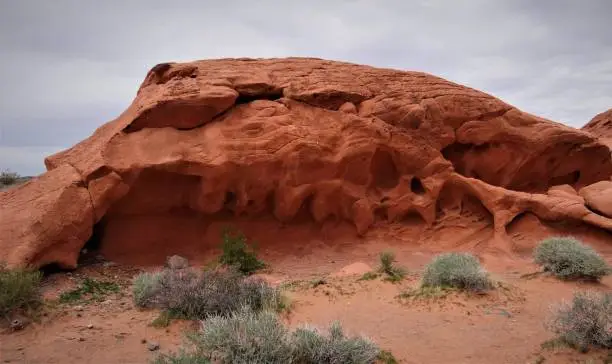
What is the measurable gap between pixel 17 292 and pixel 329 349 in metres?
4.23

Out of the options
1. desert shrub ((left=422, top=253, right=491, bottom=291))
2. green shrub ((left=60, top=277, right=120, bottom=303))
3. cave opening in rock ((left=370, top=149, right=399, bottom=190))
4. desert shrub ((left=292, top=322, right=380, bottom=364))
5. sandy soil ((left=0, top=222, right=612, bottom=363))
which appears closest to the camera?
desert shrub ((left=292, top=322, right=380, bottom=364))

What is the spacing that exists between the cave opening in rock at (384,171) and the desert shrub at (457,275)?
3.96 metres

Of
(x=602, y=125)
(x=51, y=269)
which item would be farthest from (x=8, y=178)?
(x=602, y=125)

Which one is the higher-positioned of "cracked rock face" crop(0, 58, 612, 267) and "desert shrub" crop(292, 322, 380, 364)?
"cracked rock face" crop(0, 58, 612, 267)

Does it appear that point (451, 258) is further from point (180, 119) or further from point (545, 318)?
point (180, 119)

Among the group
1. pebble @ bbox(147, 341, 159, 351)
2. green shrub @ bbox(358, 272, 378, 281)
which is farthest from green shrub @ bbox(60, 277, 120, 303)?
green shrub @ bbox(358, 272, 378, 281)

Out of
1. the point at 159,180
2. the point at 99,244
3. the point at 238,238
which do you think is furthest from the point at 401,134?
the point at 99,244

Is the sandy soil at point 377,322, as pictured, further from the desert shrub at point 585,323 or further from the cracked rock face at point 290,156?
the cracked rock face at point 290,156

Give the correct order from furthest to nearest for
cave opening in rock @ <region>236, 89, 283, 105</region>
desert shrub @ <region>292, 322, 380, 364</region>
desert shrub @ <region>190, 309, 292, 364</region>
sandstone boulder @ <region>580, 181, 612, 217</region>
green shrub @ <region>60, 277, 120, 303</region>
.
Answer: sandstone boulder @ <region>580, 181, 612, 217</region> → cave opening in rock @ <region>236, 89, 283, 105</region> → green shrub @ <region>60, 277, 120, 303</region> → desert shrub @ <region>292, 322, 380, 364</region> → desert shrub @ <region>190, 309, 292, 364</region>

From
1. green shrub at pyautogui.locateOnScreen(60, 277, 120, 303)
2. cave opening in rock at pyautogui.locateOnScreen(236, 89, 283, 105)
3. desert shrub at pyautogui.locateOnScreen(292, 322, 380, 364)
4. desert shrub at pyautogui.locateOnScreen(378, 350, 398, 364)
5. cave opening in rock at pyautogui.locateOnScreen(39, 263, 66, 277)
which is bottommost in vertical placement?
green shrub at pyautogui.locateOnScreen(60, 277, 120, 303)

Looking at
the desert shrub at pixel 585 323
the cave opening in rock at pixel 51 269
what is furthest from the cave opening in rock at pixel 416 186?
the cave opening in rock at pixel 51 269

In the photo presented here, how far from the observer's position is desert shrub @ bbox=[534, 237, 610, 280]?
7.21 metres

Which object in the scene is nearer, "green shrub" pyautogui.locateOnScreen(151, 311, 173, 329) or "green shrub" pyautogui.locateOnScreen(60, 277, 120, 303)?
"green shrub" pyautogui.locateOnScreen(151, 311, 173, 329)

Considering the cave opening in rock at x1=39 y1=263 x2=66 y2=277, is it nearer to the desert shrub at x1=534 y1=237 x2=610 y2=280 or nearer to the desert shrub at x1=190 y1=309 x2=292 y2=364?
the desert shrub at x1=190 y1=309 x2=292 y2=364
